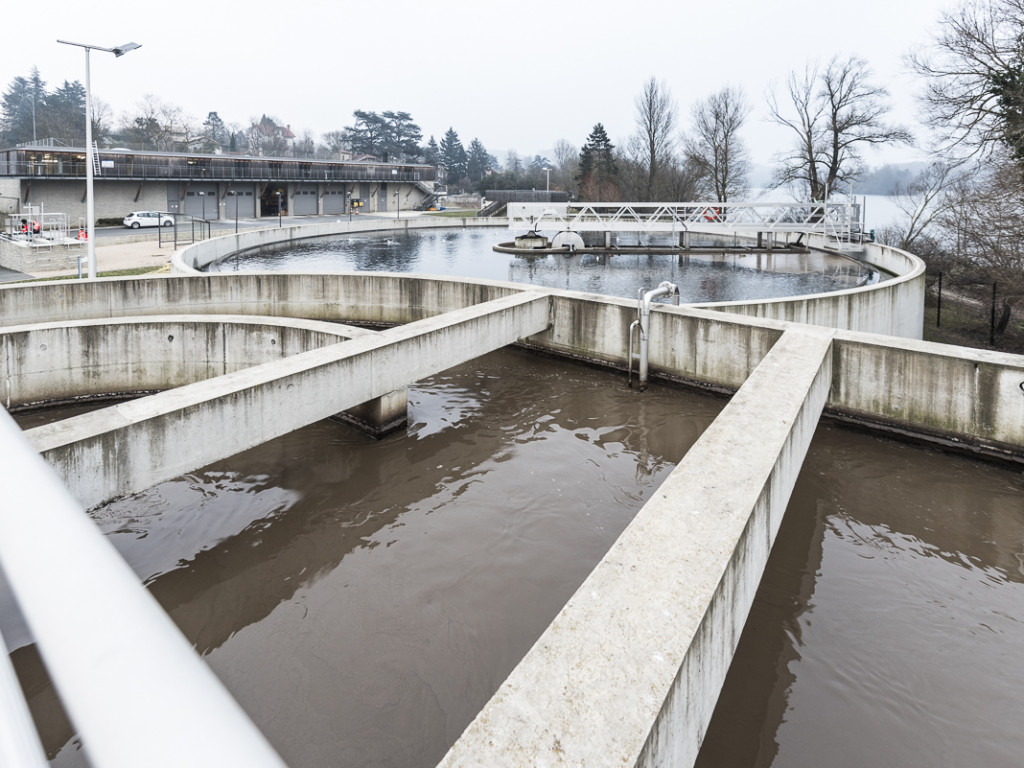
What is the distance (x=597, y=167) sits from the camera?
75.9 metres

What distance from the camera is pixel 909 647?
19.1ft

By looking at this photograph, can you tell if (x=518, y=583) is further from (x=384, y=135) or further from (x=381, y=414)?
(x=384, y=135)

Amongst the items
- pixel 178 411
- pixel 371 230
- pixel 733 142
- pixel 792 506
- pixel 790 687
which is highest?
pixel 733 142

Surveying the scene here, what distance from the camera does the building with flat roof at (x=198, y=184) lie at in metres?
44.2

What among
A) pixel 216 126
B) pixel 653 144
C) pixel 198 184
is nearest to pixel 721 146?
pixel 653 144

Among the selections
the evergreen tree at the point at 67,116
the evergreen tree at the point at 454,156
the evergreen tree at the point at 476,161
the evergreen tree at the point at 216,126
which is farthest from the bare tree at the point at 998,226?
the evergreen tree at the point at 216,126

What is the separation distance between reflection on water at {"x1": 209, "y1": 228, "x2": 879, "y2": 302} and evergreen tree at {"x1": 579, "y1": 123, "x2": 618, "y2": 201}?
124ft

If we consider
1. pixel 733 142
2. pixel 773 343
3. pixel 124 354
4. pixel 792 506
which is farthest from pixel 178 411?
pixel 733 142

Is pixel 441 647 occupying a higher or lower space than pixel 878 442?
lower

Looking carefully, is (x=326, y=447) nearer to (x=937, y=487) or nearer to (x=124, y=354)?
(x=124, y=354)

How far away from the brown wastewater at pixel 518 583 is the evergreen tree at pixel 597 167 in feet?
206

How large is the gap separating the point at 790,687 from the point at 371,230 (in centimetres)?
4226

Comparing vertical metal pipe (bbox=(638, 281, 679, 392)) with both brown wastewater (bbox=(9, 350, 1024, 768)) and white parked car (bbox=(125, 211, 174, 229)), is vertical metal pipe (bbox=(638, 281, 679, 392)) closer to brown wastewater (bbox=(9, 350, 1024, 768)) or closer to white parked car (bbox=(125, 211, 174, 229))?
brown wastewater (bbox=(9, 350, 1024, 768))

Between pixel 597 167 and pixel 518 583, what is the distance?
243 feet
